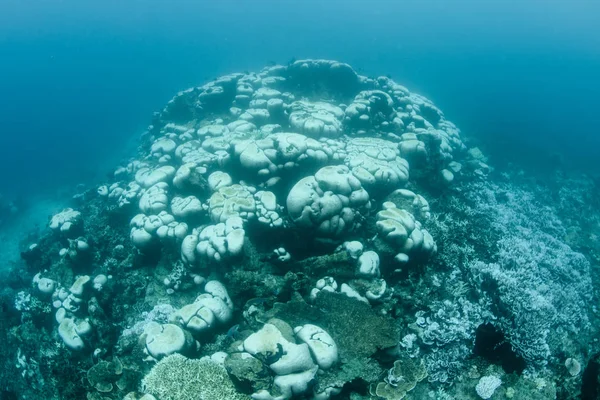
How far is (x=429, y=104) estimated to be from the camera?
58.4ft

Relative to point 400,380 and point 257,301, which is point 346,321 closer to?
point 400,380

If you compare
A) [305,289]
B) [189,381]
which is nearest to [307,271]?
[305,289]

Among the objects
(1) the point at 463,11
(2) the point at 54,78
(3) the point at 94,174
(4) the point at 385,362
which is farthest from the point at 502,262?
(1) the point at 463,11

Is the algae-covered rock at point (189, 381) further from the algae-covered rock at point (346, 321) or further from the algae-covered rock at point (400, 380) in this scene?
the algae-covered rock at point (400, 380)

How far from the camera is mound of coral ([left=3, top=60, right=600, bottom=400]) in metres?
Result: 5.23

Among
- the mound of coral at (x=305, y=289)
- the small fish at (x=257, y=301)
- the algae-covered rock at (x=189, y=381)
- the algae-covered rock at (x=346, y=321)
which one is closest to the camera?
the algae-covered rock at (x=189, y=381)

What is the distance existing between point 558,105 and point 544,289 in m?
70.2

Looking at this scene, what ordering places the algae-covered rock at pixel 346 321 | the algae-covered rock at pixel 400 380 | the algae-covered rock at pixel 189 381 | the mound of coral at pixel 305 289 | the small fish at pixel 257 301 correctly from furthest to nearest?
the small fish at pixel 257 301, the algae-covered rock at pixel 346 321, the mound of coral at pixel 305 289, the algae-covered rock at pixel 400 380, the algae-covered rock at pixel 189 381

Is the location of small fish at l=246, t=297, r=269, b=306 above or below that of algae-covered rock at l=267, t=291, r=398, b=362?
below

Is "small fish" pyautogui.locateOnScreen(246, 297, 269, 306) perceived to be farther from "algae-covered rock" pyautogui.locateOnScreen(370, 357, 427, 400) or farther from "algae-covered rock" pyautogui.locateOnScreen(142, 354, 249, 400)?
"algae-covered rock" pyautogui.locateOnScreen(370, 357, 427, 400)

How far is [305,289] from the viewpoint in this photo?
6.49 metres

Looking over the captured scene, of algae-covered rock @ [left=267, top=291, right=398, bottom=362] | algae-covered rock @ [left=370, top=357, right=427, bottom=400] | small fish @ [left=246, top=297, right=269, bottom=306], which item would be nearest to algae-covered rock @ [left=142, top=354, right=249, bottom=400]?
algae-covered rock @ [left=267, top=291, right=398, bottom=362]

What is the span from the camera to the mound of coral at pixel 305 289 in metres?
5.23

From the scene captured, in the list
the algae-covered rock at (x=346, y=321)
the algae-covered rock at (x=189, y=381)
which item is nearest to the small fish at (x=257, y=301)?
the algae-covered rock at (x=346, y=321)
